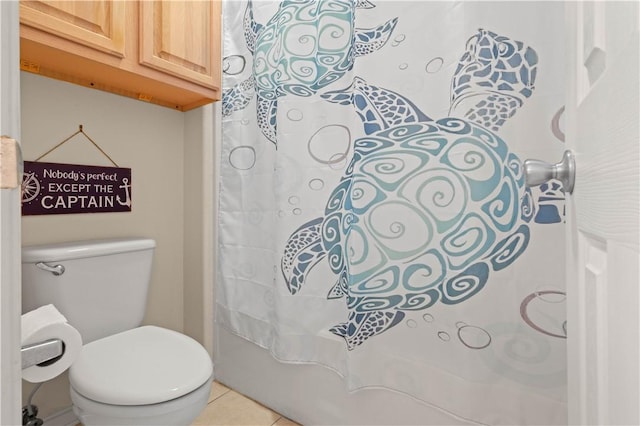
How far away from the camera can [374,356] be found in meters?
1.08

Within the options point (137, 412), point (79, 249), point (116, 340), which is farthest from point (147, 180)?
point (137, 412)

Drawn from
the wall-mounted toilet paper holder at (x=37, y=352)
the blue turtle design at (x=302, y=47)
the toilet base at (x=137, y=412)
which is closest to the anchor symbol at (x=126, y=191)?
the blue turtle design at (x=302, y=47)

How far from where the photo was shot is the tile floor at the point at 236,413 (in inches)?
52.8

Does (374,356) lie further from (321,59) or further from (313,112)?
(321,59)

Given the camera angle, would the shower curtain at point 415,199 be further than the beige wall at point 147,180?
No

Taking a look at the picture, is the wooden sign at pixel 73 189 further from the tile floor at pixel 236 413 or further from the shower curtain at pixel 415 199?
the tile floor at pixel 236 413

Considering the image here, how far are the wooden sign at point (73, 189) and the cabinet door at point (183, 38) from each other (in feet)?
1.68

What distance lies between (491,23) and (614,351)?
826mm

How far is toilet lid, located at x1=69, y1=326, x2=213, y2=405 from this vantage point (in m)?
0.87

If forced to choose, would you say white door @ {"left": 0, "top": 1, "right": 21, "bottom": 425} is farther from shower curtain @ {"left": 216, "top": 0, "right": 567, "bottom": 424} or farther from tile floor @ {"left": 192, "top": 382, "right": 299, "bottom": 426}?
tile floor @ {"left": 192, "top": 382, "right": 299, "bottom": 426}

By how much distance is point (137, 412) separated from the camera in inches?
33.9

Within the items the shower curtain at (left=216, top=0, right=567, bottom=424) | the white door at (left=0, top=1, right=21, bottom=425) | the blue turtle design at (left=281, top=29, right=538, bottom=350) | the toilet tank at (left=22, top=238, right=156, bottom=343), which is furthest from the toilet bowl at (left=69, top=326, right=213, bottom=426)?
the white door at (left=0, top=1, right=21, bottom=425)

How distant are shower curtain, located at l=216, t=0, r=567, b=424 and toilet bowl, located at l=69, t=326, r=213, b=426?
374 millimetres

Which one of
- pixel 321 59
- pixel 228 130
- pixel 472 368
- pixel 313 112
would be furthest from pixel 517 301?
pixel 228 130
